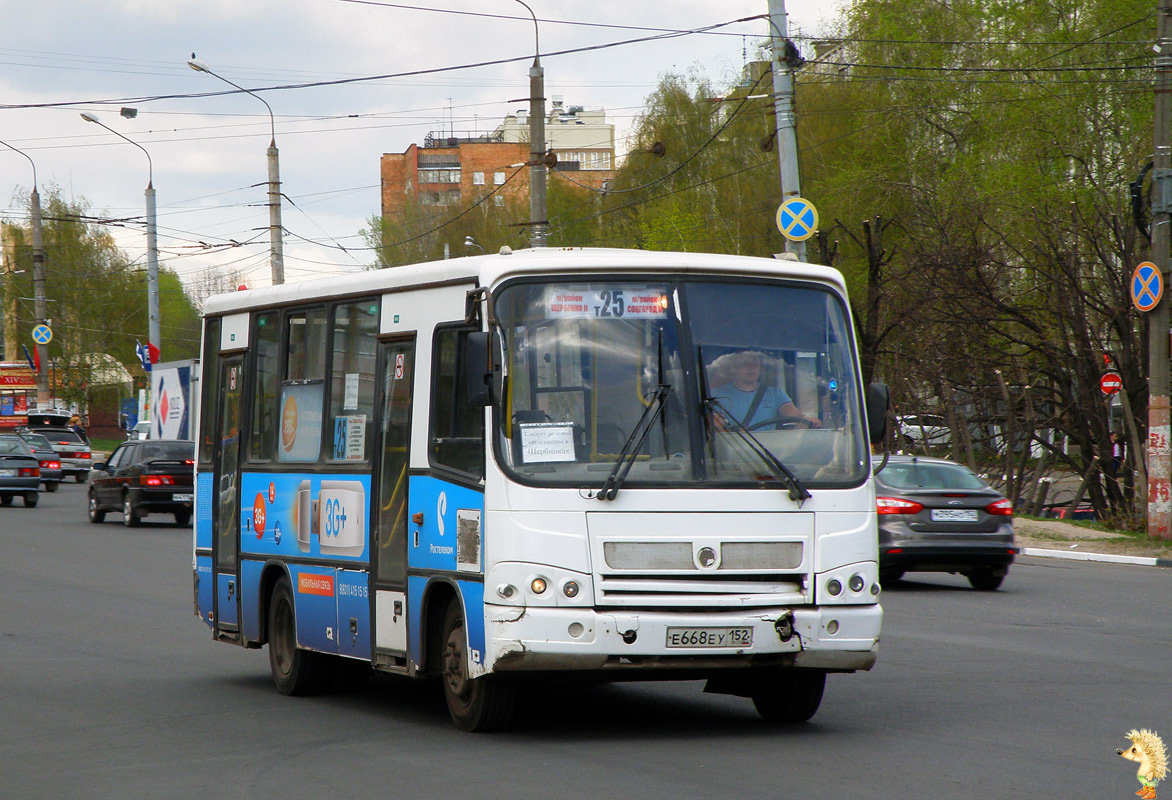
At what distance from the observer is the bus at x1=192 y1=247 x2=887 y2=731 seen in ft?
26.3

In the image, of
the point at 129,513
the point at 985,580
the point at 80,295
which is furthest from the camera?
the point at 80,295

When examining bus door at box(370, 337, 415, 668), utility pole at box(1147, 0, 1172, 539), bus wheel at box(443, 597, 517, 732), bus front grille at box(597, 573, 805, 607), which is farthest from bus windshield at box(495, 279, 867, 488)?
utility pole at box(1147, 0, 1172, 539)

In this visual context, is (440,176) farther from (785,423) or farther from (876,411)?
(785,423)

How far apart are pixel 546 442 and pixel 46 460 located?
43.6 meters

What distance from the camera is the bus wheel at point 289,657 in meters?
10.5

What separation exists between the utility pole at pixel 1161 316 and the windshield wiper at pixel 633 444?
17060 millimetres

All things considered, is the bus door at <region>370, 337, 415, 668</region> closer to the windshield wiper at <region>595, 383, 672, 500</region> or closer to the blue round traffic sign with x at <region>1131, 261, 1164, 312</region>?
the windshield wiper at <region>595, 383, 672, 500</region>

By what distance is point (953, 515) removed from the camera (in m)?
17.9

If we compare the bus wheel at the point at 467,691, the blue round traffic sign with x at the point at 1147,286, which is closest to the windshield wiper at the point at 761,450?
the bus wheel at the point at 467,691

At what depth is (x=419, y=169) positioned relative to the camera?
12300 cm

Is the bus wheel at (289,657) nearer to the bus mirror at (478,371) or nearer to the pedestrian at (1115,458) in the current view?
the bus mirror at (478,371)

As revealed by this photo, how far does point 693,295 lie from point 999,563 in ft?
34.1

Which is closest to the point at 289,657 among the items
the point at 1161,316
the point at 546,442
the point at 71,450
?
the point at 546,442

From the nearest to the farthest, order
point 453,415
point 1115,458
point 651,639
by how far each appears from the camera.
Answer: point 651,639 < point 453,415 < point 1115,458
